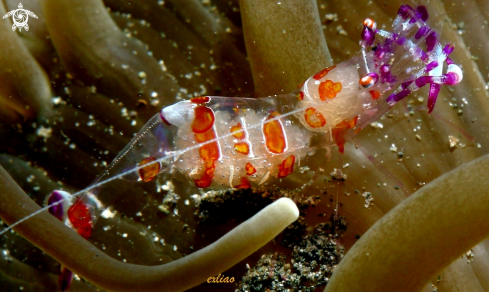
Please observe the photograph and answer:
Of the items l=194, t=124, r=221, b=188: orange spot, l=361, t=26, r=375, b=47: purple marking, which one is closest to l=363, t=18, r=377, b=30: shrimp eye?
l=361, t=26, r=375, b=47: purple marking

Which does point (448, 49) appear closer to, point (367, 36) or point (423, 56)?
point (423, 56)

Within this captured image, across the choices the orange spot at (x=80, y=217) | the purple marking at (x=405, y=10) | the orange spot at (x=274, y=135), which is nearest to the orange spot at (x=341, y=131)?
the orange spot at (x=274, y=135)

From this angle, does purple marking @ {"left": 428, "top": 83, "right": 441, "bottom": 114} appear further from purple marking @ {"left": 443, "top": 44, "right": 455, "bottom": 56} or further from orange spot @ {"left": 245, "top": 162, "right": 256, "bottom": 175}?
orange spot @ {"left": 245, "top": 162, "right": 256, "bottom": 175}

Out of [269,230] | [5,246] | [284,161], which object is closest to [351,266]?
[269,230]

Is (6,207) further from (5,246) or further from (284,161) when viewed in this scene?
(284,161)

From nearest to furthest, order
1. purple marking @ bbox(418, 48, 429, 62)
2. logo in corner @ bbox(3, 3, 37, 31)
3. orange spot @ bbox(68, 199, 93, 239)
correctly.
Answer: logo in corner @ bbox(3, 3, 37, 31)
orange spot @ bbox(68, 199, 93, 239)
purple marking @ bbox(418, 48, 429, 62)

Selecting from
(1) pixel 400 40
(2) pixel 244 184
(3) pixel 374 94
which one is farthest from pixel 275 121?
(1) pixel 400 40
